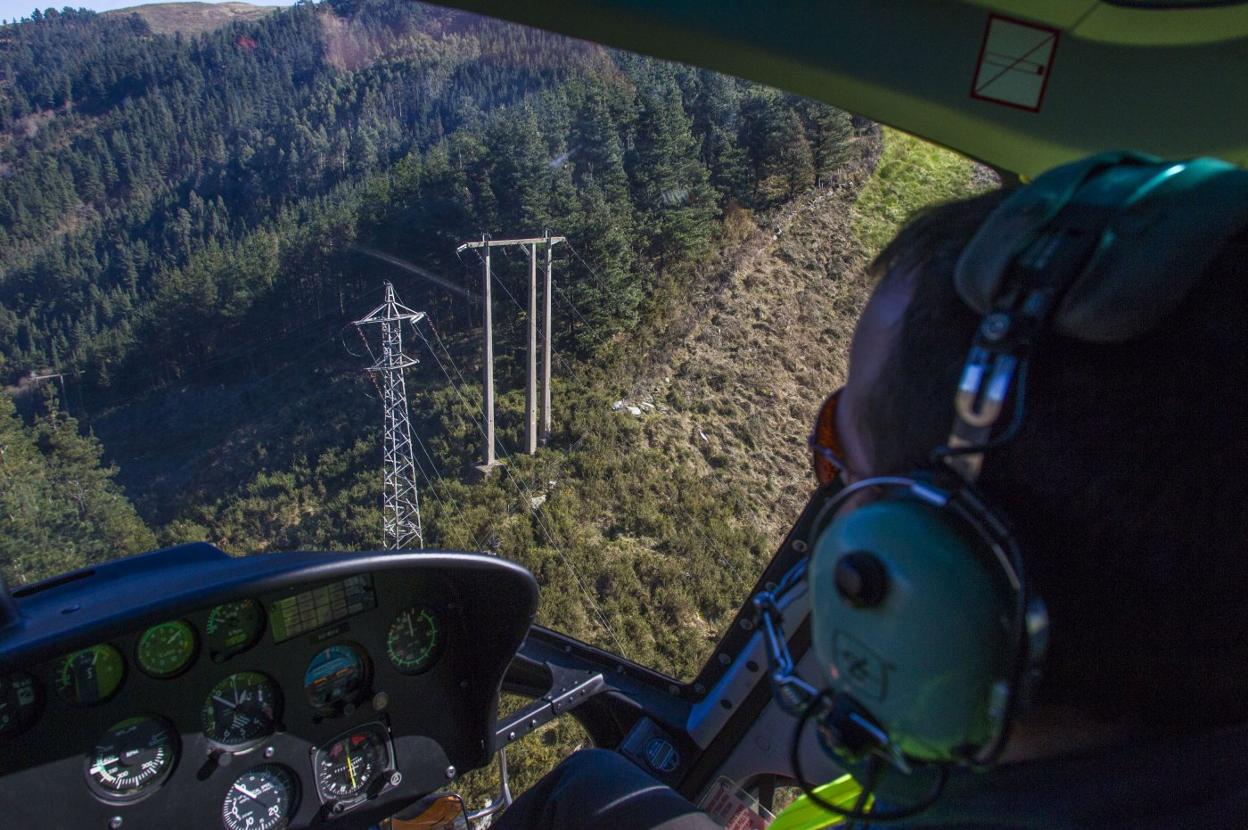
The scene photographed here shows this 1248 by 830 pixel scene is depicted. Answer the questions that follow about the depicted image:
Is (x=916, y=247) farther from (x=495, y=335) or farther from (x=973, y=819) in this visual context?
(x=495, y=335)

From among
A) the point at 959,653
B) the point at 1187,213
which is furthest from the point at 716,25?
the point at 959,653

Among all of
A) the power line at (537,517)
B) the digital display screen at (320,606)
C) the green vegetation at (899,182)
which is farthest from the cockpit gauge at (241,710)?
the green vegetation at (899,182)

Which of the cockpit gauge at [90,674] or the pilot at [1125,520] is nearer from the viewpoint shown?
the pilot at [1125,520]

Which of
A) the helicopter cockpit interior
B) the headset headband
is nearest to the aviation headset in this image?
the headset headband

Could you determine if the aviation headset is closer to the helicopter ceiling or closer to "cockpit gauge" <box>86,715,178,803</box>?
the helicopter ceiling

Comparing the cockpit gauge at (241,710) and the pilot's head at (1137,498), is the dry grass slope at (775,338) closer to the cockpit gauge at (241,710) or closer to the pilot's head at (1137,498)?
the cockpit gauge at (241,710)
